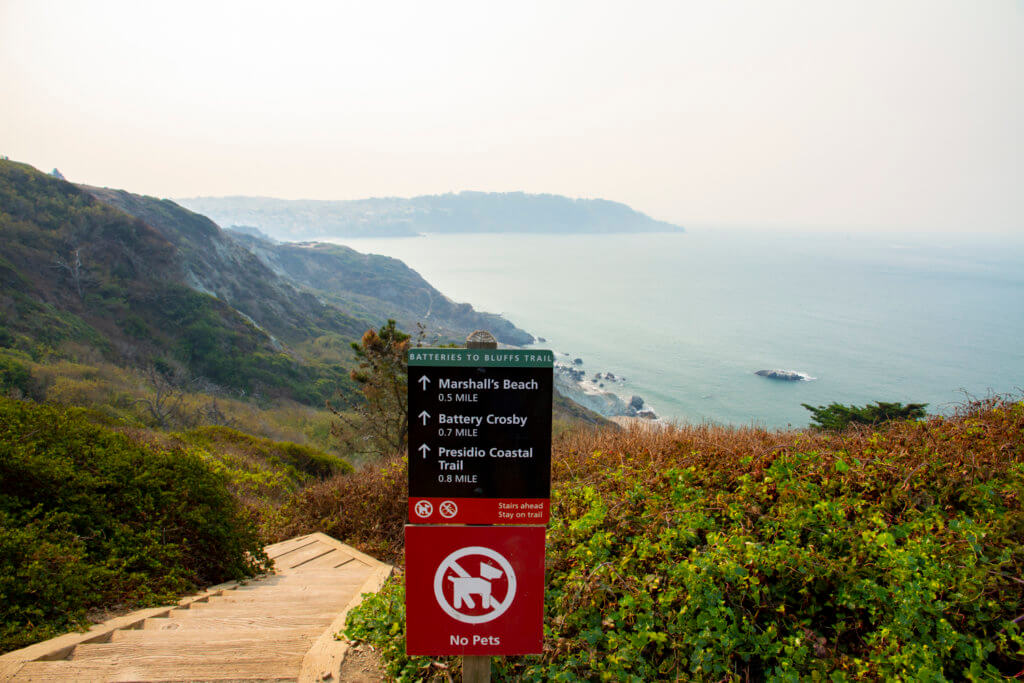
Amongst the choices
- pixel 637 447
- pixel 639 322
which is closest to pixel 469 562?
pixel 637 447

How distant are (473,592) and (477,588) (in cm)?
3

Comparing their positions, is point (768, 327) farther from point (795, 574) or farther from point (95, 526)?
point (95, 526)

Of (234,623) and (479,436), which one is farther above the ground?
(479,436)

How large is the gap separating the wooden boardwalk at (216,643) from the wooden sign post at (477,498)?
114 centimetres

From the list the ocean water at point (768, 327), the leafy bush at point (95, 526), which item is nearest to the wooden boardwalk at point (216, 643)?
the leafy bush at point (95, 526)

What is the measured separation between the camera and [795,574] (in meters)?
3.45

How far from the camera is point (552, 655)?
3281 millimetres

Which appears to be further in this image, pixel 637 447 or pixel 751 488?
pixel 637 447

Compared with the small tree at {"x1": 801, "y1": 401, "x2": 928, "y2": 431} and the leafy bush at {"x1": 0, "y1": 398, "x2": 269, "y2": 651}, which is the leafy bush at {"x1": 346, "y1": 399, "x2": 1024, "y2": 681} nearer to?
the leafy bush at {"x1": 0, "y1": 398, "x2": 269, "y2": 651}

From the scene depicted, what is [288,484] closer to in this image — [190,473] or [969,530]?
[190,473]

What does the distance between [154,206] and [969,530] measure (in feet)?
258

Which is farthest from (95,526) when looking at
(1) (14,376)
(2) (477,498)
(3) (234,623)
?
(1) (14,376)

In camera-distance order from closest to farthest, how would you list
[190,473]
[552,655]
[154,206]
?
1. [552,655]
2. [190,473]
3. [154,206]

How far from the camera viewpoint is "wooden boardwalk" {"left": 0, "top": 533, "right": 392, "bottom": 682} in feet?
10.1
